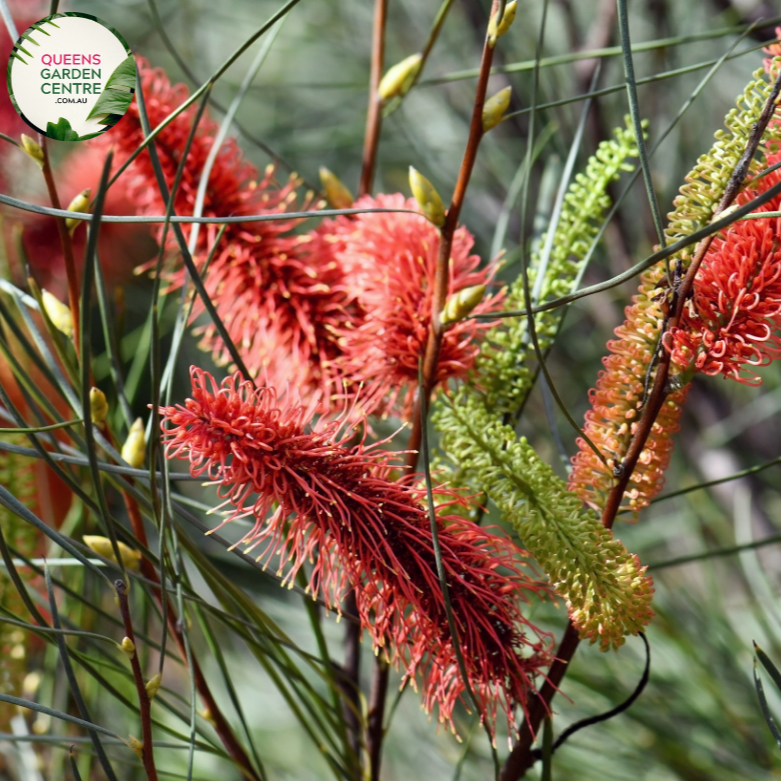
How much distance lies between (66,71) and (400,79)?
91 millimetres

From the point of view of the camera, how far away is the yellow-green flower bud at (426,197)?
166 mm

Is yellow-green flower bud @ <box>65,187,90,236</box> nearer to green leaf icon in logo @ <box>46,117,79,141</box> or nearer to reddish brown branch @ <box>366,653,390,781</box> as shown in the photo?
green leaf icon in logo @ <box>46,117,79,141</box>

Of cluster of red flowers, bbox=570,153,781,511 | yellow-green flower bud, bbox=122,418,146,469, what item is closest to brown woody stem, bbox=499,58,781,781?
cluster of red flowers, bbox=570,153,781,511

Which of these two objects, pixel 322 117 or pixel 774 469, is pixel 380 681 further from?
pixel 322 117

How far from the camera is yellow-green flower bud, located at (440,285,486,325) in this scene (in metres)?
0.17

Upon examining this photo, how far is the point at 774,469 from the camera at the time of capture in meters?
0.47

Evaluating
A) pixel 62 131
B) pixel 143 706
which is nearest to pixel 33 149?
pixel 62 131

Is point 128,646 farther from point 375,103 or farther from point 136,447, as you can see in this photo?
point 375,103

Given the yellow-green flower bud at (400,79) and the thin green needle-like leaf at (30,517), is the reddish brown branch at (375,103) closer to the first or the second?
the yellow-green flower bud at (400,79)

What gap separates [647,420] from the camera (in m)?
0.16

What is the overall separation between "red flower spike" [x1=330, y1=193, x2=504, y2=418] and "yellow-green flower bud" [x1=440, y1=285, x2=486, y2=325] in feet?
0.06

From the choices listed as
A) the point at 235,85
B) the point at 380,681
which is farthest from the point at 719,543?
the point at 235,85

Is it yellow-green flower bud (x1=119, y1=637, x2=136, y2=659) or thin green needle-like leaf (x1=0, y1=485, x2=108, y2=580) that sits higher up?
thin green needle-like leaf (x1=0, y1=485, x2=108, y2=580)

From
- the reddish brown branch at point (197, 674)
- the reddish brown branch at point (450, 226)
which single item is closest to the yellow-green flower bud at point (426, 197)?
the reddish brown branch at point (450, 226)
